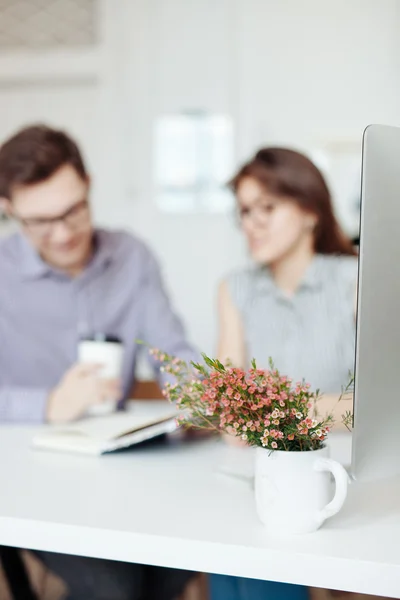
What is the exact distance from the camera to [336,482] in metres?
0.82

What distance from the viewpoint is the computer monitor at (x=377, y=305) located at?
0.79 metres

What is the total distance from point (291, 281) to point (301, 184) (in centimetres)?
23

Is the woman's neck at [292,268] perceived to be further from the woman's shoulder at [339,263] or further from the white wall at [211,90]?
the white wall at [211,90]

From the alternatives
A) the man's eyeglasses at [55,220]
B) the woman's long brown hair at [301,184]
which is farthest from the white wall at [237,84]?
the man's eyeglasses at [55,220]

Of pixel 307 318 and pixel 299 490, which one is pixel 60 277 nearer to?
pixel 307 318

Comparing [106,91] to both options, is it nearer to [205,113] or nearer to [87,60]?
[87,60]

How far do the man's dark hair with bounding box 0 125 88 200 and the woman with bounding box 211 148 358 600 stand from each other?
1.37ft

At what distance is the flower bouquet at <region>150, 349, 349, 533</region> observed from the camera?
0.83 m

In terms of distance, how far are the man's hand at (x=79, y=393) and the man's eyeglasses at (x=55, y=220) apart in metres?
0.38

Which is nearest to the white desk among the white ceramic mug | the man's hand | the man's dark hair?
the white ceramic mug

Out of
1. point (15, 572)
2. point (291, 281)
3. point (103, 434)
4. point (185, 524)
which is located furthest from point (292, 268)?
point (185, 524)

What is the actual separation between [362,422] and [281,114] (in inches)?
110

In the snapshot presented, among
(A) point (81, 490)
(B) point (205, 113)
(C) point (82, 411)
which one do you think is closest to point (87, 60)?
(B) point (205, 113)

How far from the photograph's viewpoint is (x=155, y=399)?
6.35 feet
